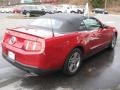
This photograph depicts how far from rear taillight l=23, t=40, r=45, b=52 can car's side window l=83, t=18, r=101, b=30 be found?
202 cm


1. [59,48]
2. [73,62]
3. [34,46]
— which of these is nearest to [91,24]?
[73,62]

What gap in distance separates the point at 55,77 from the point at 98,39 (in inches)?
85.8

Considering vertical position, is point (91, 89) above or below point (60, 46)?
below

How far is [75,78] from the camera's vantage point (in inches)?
230

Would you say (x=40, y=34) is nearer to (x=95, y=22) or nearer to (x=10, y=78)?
(x=10, y=78)

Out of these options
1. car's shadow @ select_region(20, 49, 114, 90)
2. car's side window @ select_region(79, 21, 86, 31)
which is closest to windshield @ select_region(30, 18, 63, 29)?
car's side window @ select_region(79, 21, 86, 31)

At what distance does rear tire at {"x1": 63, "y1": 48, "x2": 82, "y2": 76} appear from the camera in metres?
5.78

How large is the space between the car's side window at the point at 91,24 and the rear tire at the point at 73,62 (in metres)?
0.92

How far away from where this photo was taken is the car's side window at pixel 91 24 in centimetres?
675

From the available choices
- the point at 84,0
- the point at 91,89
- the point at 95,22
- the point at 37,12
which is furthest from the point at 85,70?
the point at 84,0

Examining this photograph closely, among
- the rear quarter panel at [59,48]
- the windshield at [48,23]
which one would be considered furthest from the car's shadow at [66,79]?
the windshield at [48,23]

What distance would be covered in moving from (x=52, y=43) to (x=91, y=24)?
2.21 meters

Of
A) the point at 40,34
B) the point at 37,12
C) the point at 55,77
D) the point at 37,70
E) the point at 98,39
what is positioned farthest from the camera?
the point at 37,12

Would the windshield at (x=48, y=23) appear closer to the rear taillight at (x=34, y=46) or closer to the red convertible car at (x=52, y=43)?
the red convertible car at (x=52, y=43)
